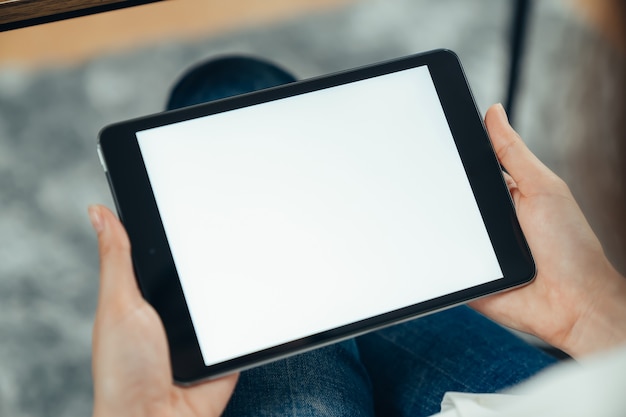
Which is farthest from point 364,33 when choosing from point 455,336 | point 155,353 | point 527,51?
point 155,353

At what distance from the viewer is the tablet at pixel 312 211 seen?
0.41m

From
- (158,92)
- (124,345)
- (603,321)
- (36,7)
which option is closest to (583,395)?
(603,321)

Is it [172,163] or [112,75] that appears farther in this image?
[112,75]

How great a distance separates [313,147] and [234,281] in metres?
0.12

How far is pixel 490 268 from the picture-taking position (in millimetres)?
451

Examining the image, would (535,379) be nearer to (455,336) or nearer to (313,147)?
(455,336)

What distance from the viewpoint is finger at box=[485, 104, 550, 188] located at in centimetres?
48

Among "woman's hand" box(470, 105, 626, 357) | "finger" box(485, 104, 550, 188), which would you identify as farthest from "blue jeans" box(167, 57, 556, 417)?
"finger" box(485, 104, 550, 188)

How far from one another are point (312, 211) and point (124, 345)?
0.16 m

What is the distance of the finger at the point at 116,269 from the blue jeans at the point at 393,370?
0.14 meters

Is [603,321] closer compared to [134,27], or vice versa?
[603,321]

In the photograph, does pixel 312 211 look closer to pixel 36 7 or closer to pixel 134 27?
pixel 36 7

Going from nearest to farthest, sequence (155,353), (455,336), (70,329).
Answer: (155,353) → (455,336) → (70,329)

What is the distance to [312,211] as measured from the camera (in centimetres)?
43
